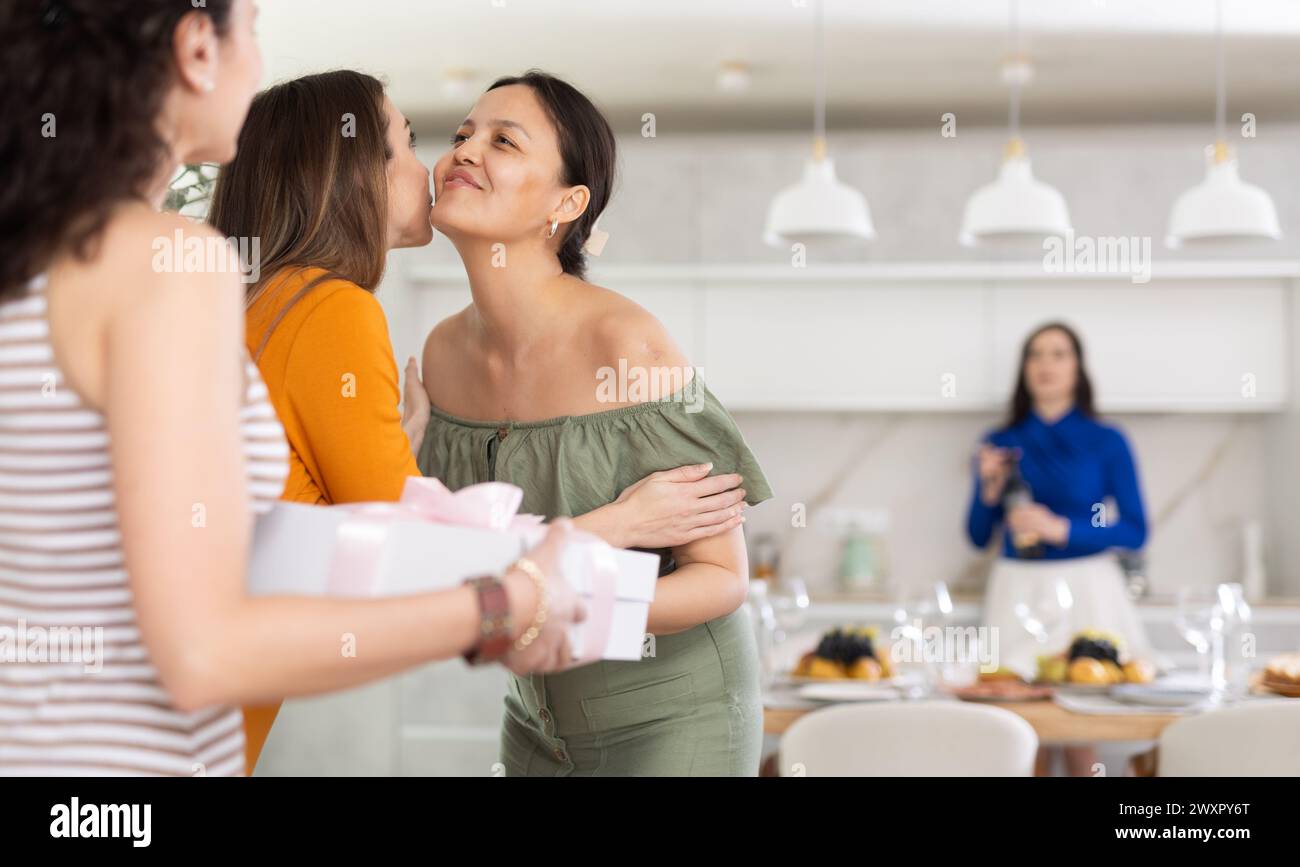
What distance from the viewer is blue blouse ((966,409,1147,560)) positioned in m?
4.10

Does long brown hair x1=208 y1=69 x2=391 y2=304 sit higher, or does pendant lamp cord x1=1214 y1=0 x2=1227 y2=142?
pendant lamp cord x1=1214 y1=0 x2=1227 y2=142

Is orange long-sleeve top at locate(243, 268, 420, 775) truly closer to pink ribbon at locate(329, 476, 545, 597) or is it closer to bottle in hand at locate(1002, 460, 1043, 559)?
pink ribbon at locate(329, 476, 545, 597)

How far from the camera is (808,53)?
3975 millimetres

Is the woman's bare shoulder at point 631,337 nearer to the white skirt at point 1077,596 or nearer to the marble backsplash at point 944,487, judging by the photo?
the white skirt at point 1077,596

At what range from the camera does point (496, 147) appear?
156cm

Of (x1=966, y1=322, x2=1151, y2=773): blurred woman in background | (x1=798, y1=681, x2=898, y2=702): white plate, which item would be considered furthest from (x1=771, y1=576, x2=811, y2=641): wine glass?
(x1=966, y1=322, x2=1151, y2=773): blurred woman in background

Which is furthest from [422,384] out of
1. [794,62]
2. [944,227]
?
[944,227]

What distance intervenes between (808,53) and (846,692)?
7.03ft

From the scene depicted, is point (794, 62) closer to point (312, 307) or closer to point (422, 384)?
point (422, 384)

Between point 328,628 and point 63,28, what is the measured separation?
396mm

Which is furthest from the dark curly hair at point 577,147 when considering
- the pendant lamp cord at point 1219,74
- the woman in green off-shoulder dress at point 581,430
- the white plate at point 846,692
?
the pendant lamp cord at point 1219,74

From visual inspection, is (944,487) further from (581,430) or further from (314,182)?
(314,182)

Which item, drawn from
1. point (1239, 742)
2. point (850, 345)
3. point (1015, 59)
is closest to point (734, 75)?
point (1015, 59)

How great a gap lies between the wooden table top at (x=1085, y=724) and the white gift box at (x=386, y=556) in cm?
169
